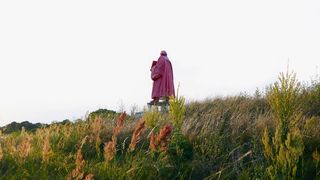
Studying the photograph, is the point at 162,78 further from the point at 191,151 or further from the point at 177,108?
the point at 177,108

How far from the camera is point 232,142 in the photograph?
6.14 m

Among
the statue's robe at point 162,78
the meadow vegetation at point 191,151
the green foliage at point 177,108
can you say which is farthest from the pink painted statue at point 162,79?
the green foliage at point 177,108

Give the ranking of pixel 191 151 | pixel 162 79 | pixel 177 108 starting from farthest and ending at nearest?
pixel 162 79, pixel 191 151, pixel 177 108

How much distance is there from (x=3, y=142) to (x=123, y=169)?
10.5ft

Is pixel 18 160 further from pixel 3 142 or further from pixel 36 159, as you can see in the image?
pixel 3 142

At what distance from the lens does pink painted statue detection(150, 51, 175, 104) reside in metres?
14.6

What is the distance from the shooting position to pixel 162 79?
1470 cm

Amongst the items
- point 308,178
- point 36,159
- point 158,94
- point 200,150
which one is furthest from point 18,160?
point 158,94

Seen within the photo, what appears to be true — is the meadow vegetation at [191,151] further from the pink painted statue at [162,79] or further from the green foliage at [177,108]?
the pink painted statue at [162,79]

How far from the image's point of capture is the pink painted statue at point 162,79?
14.6 m

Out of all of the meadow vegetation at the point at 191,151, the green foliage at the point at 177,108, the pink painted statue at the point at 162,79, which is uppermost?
the pink painted statue at the point at 162,79

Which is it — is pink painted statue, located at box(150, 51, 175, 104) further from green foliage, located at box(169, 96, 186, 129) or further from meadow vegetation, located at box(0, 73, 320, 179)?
green foliage, located at box(169, 96, 186, 129)

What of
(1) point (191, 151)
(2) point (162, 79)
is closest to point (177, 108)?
(1) point (191, 151)

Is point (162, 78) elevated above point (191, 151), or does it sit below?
above
